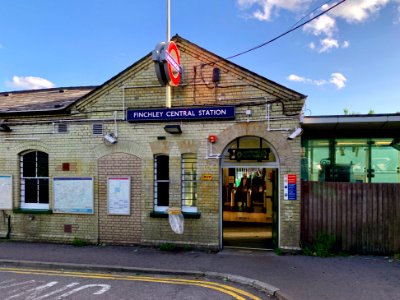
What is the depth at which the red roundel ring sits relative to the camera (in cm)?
870

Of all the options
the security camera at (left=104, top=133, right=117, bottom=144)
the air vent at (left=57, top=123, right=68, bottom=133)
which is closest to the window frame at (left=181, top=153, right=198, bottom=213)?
the security camera at (left=104, top=133, right=117, bottom=144)

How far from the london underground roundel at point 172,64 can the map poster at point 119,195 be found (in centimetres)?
342

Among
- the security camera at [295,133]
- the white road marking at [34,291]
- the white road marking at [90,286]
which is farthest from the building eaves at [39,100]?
the security camera at [295,133]

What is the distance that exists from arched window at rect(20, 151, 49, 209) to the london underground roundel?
5368mm

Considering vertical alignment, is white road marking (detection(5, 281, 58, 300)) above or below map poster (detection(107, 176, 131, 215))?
below

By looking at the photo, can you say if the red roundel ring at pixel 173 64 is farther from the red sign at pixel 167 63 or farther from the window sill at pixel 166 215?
the window sill at pixel 166 215

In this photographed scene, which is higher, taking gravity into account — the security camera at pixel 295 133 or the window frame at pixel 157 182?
the security camera at pixel 295 133

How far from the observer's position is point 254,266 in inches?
306

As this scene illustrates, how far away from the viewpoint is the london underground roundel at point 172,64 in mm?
8654

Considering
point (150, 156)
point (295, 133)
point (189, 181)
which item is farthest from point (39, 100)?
point (295, 133)

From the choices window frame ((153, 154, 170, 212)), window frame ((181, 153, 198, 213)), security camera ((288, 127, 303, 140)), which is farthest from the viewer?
window frame ((153, 154, 170, 212))

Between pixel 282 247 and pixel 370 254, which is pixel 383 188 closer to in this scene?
pixel 370 254

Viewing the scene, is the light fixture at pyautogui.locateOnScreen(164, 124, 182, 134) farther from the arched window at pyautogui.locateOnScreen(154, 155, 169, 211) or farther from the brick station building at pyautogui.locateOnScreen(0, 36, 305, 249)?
the arched window at pyautogui.locateOnScreen(154, 155, 169, 211)

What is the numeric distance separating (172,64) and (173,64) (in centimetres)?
8
